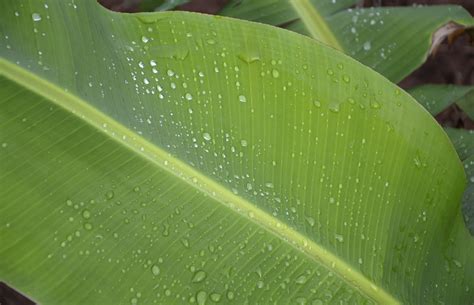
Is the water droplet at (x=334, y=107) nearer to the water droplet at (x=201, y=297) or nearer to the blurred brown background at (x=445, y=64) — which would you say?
the water droplet at (x=201, y=297)

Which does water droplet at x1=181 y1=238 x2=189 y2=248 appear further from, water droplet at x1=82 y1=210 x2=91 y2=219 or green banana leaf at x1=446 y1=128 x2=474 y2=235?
green banana leaf at x1=446 y1=128 x2=474 y2=235

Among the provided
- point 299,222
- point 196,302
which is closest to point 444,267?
point 299,222

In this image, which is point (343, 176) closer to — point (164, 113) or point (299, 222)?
point (299, 222)

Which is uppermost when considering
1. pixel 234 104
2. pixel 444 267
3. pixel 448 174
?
pixel 234 104

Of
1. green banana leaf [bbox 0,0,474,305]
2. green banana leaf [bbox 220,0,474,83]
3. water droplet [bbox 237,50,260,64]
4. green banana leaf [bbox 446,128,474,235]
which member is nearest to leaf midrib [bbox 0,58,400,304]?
green banana leaf [bbox 0,0,474,305]

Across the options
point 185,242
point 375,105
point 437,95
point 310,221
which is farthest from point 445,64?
point 185,242

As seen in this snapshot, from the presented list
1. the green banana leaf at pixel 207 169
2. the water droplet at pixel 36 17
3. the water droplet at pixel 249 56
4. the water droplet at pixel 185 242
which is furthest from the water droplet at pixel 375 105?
the water droplet at pixel 36 17

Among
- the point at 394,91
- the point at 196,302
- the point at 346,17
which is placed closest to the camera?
the point at 196,302
